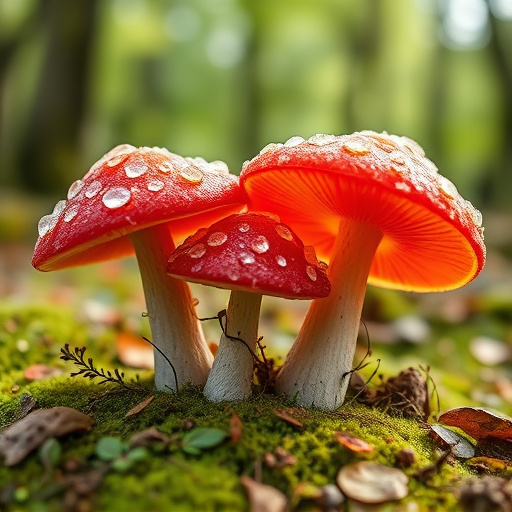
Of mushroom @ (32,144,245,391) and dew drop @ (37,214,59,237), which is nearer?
mushroom @ (32,144,245,391)

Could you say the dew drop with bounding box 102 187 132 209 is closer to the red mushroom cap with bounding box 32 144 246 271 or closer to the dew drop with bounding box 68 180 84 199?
the red mushroom cap with bounding box 32 144 246 271

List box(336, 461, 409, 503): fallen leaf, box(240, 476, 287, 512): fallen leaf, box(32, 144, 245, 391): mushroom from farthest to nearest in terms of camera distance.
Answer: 1. box(32, 144, 245, 391): mushroom
2. box(336, 461, 409, 503): fallen leaf
3. box(240, 476, 287, 512): fallen leaf

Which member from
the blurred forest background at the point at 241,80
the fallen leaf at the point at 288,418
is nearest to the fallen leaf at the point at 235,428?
the fallen leaf at the point at 288,418

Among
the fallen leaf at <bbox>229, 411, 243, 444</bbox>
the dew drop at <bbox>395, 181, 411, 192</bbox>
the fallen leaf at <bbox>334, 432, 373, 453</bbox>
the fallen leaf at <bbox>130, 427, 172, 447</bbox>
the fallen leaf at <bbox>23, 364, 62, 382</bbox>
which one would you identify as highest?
the dew drop at <bbox>395, 181, 411, 192</bbox>

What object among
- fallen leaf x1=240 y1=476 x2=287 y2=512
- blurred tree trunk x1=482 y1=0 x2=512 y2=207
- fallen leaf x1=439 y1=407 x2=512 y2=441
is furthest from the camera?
blurred tree trunk x1=482 y1=0 x2=512 y2=207

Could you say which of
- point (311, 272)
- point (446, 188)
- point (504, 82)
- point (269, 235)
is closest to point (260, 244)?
point (269, 235)

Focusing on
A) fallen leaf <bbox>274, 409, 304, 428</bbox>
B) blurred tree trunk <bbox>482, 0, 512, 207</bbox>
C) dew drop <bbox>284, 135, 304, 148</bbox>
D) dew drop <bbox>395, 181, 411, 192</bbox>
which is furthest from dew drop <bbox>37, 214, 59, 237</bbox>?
blurred tree trunk <bbox>482, 0, 512, 207</bbox>
